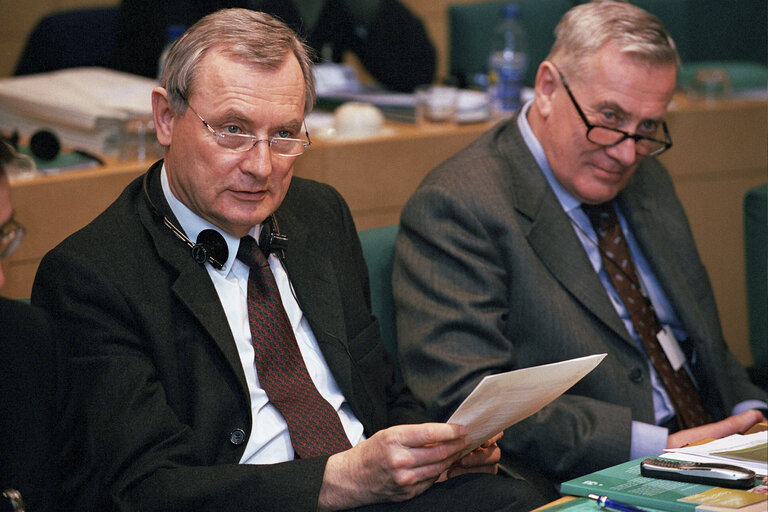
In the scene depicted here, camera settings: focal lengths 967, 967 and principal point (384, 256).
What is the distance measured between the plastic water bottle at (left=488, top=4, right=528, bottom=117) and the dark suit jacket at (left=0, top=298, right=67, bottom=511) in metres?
2.06

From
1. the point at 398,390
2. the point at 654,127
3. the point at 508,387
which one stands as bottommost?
the point at 398,390

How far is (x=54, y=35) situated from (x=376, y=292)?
218 centimetres

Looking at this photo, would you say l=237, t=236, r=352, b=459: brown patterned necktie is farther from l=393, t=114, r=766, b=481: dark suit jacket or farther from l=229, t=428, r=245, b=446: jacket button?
l=393, t=114, r=766, b=481: dark suit jacket

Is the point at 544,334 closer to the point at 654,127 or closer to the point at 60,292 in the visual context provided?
the point at 654,127

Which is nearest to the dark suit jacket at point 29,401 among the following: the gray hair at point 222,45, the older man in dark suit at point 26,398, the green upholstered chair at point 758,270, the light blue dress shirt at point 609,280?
the older man in dark suit at point 26,398

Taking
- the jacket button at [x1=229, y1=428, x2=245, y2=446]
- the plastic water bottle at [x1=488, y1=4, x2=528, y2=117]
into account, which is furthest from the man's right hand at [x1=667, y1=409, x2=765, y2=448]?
the plastic water bottle at [x1=488, y1=4, x2=528, y2=117]

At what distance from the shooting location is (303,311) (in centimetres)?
177

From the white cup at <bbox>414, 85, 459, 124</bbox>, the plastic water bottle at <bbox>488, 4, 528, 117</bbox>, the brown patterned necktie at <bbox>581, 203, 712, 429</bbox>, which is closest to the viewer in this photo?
the brown patterned necktie at <bbox>581, 203, 712, 429</bbox>

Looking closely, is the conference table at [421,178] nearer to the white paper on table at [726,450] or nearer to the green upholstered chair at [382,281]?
the green upholstered chair at [382,281]

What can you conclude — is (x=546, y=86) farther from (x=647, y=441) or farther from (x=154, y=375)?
(x=154, y=375)

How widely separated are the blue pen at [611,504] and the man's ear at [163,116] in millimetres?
924

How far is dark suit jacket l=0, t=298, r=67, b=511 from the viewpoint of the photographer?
50.8 inches

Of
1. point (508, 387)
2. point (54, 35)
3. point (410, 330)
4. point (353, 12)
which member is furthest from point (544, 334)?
point (54, 35)

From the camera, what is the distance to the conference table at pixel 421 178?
2.21 m
